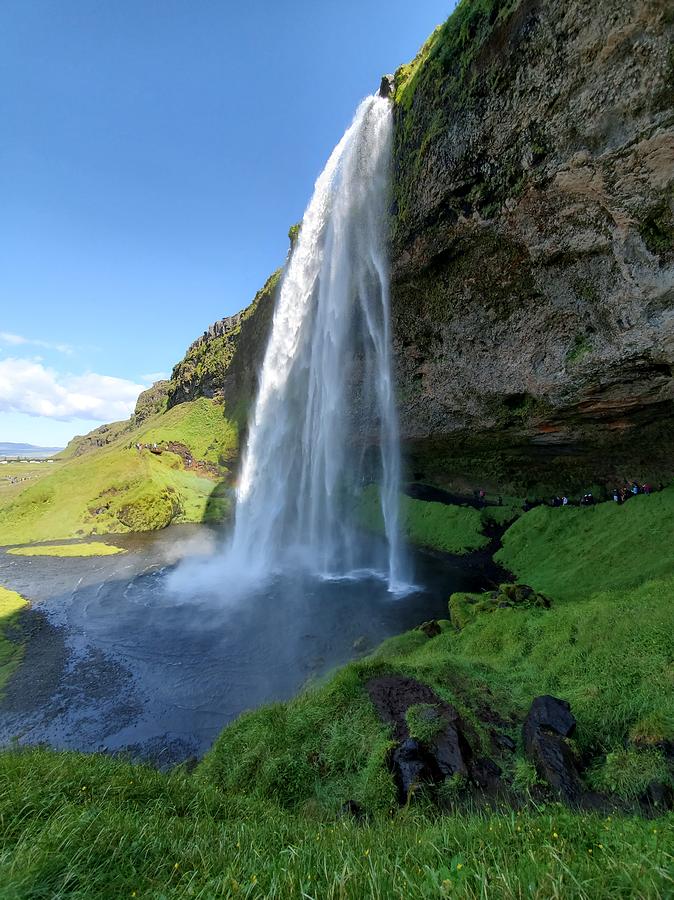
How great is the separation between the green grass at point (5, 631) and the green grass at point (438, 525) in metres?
26.7

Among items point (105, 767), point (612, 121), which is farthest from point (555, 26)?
point (105, 767)

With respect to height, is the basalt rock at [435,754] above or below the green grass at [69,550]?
above

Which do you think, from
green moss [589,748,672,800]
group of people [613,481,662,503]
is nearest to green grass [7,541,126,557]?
green moss [589,748,672,800]

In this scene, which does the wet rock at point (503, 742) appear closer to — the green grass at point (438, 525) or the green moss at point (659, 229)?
the green moss at point (659, 229)

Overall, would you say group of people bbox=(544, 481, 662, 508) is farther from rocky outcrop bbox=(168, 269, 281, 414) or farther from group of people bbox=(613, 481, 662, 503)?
rocky outcrop bbox=(168, 269, 281, 414)

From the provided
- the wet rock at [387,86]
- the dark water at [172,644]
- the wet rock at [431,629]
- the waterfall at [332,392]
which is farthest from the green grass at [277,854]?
the wet rock at [387,86]

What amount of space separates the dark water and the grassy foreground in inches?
144

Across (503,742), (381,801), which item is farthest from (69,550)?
(503,742)

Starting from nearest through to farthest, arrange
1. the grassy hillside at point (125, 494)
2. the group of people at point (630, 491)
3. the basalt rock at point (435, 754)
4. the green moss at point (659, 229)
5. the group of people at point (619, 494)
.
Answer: the basalt rock at point (435, 754), the green moss at point (659, 229), the group of people at point (630, 491), the group of people at point (619, 494), the grassy hillside at point (125, 494)

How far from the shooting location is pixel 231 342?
72188 mm

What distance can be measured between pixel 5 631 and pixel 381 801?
21.4 m

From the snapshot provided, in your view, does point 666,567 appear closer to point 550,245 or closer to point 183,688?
point 550,245

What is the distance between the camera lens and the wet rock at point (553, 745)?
21.2ft

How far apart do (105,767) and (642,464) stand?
2893cm
